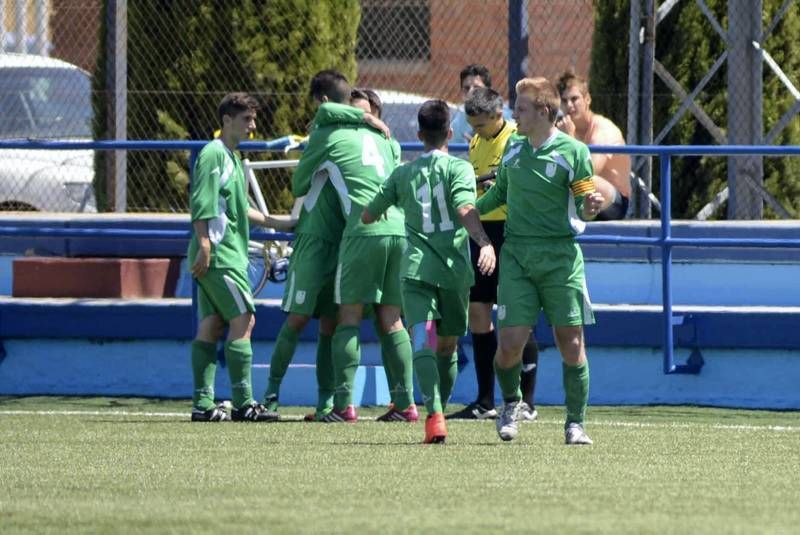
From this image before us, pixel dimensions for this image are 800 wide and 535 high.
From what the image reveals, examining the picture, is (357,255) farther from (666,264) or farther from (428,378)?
(666,264)

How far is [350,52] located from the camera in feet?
53.5

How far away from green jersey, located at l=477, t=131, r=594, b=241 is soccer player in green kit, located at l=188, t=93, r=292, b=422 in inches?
79.7

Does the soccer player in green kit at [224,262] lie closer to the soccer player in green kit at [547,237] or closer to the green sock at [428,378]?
the green sock at [428,378]

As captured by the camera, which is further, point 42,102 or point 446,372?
point 42,102

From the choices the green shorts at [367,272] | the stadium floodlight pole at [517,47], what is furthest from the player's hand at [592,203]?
the stadium floodlight pole at [517,47]

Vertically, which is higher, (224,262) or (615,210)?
(615,210)

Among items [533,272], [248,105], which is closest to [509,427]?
[533,272]

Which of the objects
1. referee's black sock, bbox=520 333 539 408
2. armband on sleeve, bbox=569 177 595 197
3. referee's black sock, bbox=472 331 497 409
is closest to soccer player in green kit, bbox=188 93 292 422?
referee's black sock, bbox=472 331 497 409

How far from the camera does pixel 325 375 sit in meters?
11.0

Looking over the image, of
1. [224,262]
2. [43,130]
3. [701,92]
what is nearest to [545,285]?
[224,262]

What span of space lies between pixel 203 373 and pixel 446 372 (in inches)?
54.4

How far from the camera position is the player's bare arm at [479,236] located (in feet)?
29.5

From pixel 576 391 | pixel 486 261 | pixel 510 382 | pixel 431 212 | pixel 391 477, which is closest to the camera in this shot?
pixel 391 477

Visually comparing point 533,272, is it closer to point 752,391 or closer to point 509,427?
point 509,427
